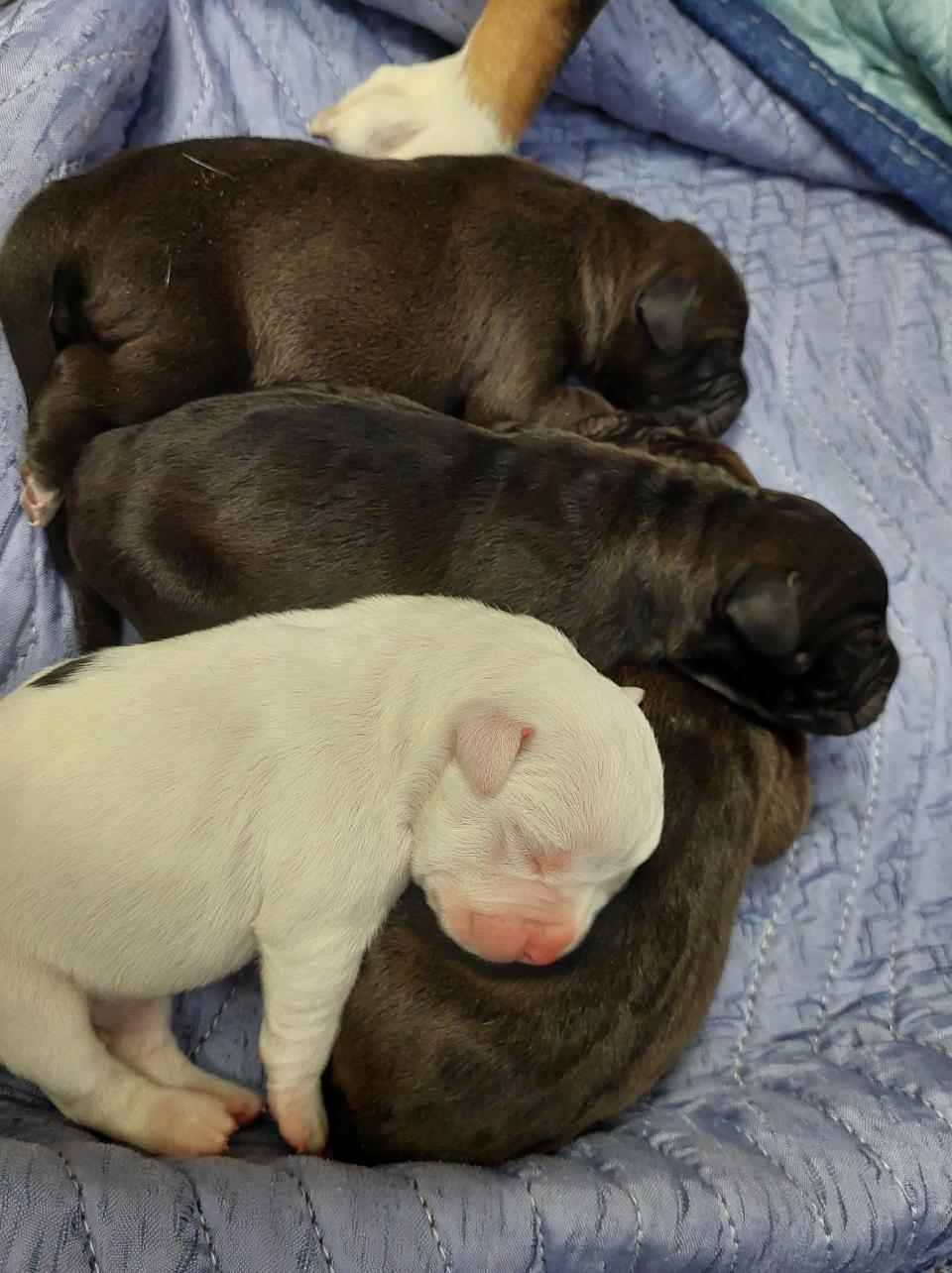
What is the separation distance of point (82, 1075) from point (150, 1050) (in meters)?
0.17

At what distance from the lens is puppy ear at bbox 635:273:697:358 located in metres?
1.87

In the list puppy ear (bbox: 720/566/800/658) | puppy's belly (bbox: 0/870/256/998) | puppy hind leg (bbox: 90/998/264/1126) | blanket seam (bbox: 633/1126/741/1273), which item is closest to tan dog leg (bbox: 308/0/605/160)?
puppy ear (bbox: 720/566/800/658)

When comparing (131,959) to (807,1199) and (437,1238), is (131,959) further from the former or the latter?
(807,1199)

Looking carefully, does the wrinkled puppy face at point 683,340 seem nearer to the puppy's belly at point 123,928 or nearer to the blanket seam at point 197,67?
the blanket seam at point 197,67

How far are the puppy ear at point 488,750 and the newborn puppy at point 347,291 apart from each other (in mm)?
750

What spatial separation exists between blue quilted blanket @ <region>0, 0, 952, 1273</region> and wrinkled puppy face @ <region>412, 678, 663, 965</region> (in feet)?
0.94

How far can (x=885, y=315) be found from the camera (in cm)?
217

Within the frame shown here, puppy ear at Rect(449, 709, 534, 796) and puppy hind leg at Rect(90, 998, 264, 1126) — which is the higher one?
puppy ear at Rect(449, 709, 534, 796)

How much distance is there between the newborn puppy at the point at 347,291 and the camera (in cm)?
155

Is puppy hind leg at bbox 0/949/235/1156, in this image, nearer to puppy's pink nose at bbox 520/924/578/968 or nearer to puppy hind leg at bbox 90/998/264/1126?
puppy hind leg at bbox 90/998/264/1126

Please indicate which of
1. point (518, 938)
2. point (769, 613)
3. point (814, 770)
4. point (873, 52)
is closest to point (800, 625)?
point (769, 613)

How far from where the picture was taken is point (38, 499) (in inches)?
61.9

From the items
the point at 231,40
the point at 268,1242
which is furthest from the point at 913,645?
the point at 231,40

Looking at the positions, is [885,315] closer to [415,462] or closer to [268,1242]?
[415,462]
